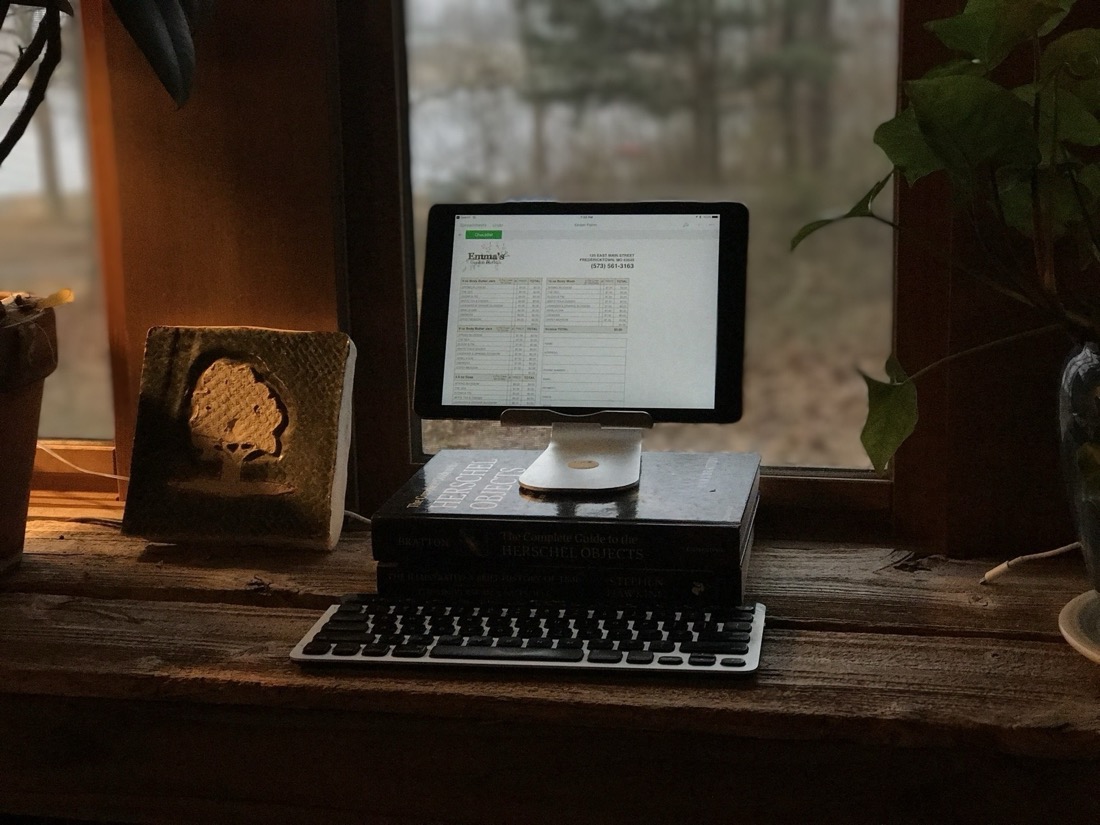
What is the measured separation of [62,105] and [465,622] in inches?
39.7

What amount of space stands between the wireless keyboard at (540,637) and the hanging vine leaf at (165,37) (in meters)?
0.61

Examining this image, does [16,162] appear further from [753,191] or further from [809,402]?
[809,402]

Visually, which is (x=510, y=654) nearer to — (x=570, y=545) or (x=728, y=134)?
(x=570, y=545)

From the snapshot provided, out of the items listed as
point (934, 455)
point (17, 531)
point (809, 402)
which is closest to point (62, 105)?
point (17, 531)

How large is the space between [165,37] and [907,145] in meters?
0.80

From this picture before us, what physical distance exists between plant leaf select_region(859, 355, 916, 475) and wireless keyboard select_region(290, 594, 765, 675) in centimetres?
21

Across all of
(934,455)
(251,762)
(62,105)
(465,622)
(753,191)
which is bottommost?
(251,762)

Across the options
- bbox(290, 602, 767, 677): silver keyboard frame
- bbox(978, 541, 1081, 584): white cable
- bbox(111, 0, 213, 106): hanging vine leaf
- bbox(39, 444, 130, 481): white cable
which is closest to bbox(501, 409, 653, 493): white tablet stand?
bbox(290, 602, 767, 677): silver keyboard frame

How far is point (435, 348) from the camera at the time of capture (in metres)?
1.53

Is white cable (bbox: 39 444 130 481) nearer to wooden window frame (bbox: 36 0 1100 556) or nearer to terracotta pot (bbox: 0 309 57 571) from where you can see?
wooden window frame (bbox: 36 0 1100 556)

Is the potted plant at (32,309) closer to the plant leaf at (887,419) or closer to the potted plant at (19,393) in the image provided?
the potted plant at (19,393)

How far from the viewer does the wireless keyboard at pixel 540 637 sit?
3.86 ft

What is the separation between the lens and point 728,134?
5.37 ft

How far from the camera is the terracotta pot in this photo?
1439mm
